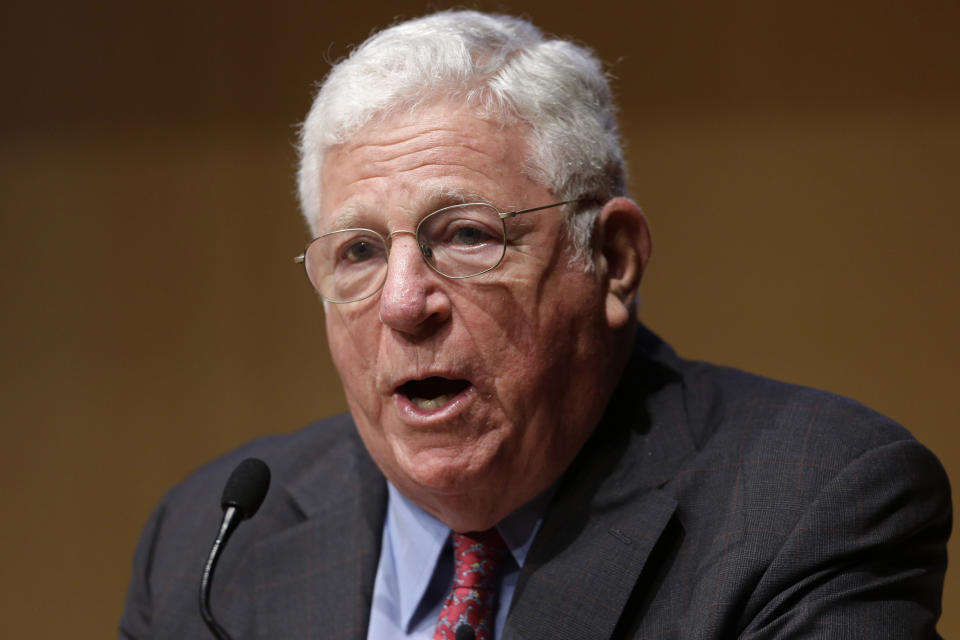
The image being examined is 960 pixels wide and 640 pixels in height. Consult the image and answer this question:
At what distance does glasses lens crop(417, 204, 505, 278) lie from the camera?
167 centimetres

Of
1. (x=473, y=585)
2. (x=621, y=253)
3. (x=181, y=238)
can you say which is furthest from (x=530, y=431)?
(x=181, y=238)

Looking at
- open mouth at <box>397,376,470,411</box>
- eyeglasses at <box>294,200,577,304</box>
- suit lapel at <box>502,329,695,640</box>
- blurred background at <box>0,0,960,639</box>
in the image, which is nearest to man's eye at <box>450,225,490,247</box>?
eyeglasses at <box>294,200,577,304</box>

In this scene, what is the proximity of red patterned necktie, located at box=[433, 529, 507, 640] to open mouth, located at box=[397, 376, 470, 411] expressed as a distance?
0.27m

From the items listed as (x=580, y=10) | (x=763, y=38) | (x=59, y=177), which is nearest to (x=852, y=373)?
(x=763, y=38)

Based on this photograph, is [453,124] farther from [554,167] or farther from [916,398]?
[916,398]

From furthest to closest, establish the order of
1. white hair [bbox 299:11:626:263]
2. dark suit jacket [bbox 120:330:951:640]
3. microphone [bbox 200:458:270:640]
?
white hair [bbox 299:11:626:263] → microphone [bbox 200:458:270:640] → dark suit jacket [bbox 120:330:951:640]

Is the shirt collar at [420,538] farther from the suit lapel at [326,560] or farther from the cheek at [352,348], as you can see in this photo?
the cheek at [352,348]

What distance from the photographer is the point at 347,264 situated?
179cm

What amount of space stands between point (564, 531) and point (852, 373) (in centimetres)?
164

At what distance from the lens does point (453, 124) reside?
1683mm

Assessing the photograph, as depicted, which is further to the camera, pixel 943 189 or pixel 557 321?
pixel 943 189

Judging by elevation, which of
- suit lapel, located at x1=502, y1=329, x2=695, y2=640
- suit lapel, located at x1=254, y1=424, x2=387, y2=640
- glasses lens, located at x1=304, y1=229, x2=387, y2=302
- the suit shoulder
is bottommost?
suit lapel, located at x1=254, y1=424, x2=387, y2=640

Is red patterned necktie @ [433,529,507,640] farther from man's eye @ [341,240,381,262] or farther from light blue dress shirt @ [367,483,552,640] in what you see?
man's eye @ [341,240,381,262]

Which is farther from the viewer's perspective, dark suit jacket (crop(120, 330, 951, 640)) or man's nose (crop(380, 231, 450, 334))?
man's nose (crop(380, 231, 450, 334))
